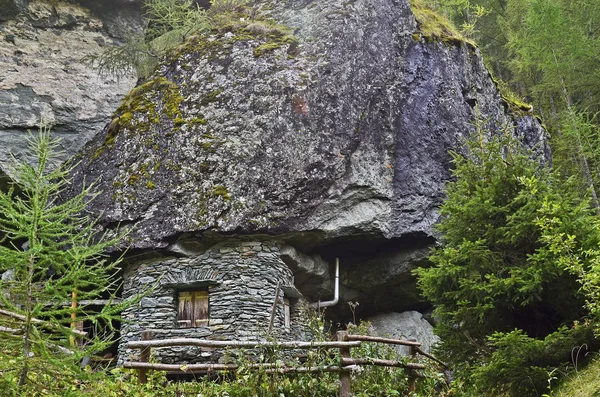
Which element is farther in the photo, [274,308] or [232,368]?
[274,308]

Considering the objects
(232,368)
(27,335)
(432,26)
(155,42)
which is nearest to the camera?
(27,335)

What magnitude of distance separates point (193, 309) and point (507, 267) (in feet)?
19.5

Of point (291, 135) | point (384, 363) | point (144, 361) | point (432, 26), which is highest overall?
point (432, 26)

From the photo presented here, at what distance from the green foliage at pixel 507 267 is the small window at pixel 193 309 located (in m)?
4.62

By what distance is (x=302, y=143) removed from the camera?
10.8 metres

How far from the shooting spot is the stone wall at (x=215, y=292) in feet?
32.8

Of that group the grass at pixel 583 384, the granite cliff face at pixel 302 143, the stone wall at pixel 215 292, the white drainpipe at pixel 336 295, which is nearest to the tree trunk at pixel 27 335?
the grass at pixel 583 384

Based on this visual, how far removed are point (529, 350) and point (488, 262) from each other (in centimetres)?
113

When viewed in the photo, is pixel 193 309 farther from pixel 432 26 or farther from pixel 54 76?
pixel 432 26

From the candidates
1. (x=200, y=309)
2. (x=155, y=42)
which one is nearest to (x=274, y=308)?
(x=200, y=309)

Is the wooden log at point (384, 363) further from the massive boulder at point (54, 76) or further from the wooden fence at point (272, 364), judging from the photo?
the massive boulder at point (54, 76)

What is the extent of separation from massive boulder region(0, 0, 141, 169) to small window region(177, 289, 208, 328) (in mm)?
5125

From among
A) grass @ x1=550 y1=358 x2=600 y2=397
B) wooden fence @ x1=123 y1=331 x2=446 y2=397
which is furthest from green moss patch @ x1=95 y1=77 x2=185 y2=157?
grass @ x1=550 y1=358 x2=600 y2=397

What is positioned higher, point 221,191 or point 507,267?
point 221,191
